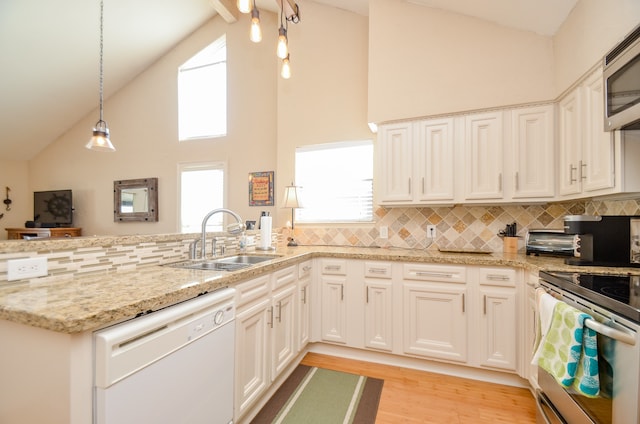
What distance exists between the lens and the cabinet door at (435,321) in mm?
2111

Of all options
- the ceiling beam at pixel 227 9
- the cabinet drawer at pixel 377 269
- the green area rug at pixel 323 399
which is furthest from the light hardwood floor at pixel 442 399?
the ceiling beam at pixel 227 9

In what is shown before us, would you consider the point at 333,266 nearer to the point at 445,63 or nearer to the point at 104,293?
the point at 104,293

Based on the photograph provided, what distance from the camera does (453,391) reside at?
77.9 inches

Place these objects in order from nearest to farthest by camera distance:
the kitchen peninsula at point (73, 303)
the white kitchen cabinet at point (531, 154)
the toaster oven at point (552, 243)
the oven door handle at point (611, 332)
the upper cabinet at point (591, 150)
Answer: the kitchen peninsula at point (73, 303), the oven door handle at point (611, 332), the upper cabinet at point (591, 150), the toaster oven at point (552, 243), the white kitchen cabinet at point (531, 154)

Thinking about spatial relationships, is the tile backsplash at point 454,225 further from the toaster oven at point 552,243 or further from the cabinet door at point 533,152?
the cabinet door at point 533,152

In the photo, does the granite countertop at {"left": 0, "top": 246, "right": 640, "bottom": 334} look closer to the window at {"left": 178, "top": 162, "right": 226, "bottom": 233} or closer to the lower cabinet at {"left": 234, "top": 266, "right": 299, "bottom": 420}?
the lower cabinet at {"left": 234, "top": 266, "right": 299, "bottom": 420}

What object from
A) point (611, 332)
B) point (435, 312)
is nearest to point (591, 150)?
point (611, 332)

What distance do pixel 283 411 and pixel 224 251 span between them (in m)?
1.17

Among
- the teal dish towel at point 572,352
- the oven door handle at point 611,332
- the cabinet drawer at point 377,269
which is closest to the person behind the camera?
the oven door handle at point 611,332

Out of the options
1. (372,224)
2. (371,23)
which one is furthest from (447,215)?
(371,23)

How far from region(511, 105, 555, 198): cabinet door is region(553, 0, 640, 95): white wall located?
0.23 meters

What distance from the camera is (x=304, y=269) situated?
2.35 m

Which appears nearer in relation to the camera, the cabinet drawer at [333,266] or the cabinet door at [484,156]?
the cabinet door at [484,156]

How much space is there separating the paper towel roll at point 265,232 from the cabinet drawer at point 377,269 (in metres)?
0.94
